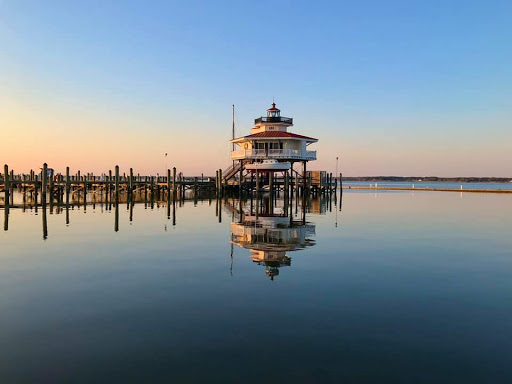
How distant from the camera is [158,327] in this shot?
8.08 m

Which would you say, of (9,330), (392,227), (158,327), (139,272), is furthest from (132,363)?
(392,227)

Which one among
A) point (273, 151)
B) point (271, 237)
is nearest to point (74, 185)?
point (273, 151)

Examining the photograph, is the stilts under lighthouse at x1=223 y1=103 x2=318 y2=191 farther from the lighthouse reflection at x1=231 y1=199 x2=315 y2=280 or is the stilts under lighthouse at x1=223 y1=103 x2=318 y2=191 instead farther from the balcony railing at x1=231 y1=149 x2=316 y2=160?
the lighthouse reflection at x1=231 y1=199 x2=315 y2=280

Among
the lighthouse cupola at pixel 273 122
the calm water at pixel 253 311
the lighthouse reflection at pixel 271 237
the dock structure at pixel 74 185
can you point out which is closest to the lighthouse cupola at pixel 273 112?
the lighthouse cupola at pixel 273 122

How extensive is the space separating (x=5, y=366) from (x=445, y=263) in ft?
46.7

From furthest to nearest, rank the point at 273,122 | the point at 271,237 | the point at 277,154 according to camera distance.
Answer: the point at 273,122 → the point at 277,154 → the point at 271,237

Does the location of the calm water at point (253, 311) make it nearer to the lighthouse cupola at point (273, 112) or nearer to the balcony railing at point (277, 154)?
the balcony railing at point (277, 154)

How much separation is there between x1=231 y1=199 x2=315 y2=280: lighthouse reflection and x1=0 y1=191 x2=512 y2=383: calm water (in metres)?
0.16

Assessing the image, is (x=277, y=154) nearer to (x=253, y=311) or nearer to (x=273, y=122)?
(x=273, y=122)

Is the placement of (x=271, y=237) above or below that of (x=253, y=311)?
above

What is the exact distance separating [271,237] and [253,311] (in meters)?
11.3

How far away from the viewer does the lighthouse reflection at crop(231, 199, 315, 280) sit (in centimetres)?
1501

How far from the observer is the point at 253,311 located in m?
9.13

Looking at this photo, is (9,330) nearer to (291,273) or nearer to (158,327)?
(158,327)
